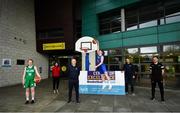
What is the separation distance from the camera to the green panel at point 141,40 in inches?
506

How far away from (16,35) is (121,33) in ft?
27.5

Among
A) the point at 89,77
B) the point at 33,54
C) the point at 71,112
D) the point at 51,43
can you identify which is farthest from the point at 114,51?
the point at 71,112

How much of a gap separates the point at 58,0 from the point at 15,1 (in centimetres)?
457

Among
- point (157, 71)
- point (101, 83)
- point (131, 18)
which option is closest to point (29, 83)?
point (101, 83)

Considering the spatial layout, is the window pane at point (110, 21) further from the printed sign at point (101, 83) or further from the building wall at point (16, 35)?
the building wall at point (16, 35)

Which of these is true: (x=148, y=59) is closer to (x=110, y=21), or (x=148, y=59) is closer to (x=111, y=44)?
(x=111, y=44)

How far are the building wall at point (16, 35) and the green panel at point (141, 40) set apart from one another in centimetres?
864

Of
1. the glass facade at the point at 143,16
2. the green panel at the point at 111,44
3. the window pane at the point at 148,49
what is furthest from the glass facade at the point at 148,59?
the glass facade at the point at 143,16

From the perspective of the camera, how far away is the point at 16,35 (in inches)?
635

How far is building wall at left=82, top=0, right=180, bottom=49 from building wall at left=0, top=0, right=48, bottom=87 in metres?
5.08

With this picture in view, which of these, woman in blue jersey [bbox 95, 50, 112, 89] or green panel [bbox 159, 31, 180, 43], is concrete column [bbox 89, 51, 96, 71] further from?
green panel [bbox 159, 31, 180, 43]

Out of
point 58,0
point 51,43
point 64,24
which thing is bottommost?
point 51,43

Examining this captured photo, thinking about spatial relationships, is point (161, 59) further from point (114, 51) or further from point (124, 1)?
point (124, 1)

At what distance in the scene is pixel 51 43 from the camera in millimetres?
19453
